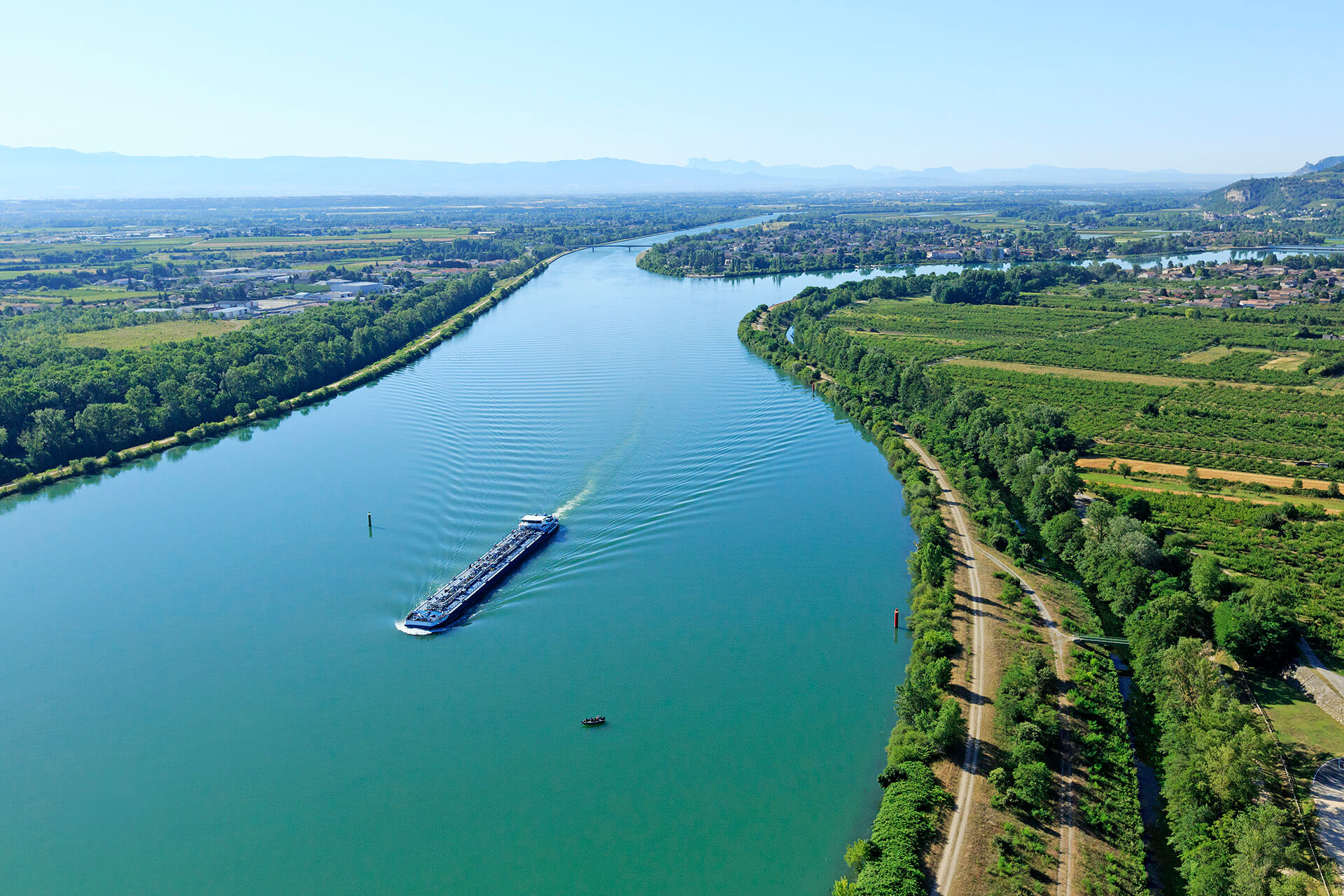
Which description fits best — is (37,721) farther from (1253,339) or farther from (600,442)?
(1253,339)

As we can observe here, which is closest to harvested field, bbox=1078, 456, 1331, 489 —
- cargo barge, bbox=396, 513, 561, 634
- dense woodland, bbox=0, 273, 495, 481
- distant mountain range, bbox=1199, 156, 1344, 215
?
cargo barge, bbox=396, 513, 561, 634

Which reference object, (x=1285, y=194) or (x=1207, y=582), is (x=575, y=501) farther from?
(x=1285, y=194)

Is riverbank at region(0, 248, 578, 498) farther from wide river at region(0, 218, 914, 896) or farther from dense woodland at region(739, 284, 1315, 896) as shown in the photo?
dense woodland at region(739, 284, 1315, 896)

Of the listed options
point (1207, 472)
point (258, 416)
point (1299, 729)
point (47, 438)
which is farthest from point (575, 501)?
point (47, 438)

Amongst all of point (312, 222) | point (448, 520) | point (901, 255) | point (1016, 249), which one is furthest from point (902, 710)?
point (312, 222)

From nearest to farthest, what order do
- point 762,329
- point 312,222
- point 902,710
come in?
1. point 902,710
2. point 762,329
3. point 312,222
